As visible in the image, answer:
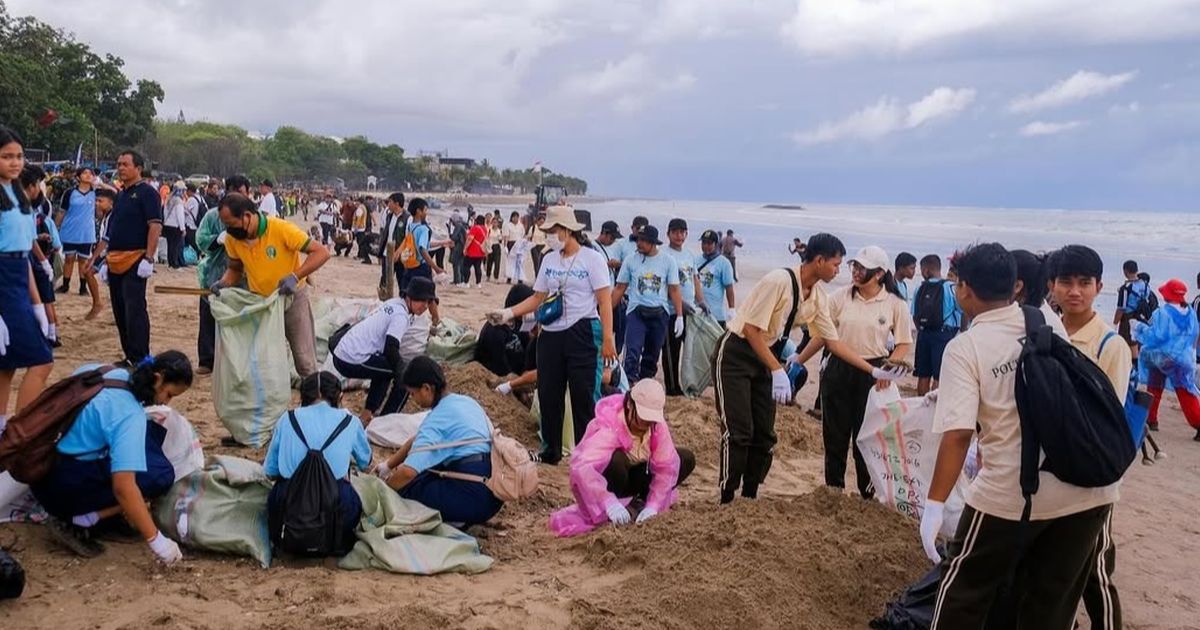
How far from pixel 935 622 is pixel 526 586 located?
5.51 ft

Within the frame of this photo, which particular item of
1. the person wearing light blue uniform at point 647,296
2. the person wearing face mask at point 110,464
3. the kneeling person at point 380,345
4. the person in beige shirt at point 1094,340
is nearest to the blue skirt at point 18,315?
the person wearing face mask at point 110,464

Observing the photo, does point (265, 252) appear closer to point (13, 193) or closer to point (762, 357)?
point (13, 193)

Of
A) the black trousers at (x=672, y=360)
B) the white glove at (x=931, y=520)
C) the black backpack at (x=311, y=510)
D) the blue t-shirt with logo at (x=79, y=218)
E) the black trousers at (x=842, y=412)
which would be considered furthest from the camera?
the blue t-shirt with logo at (x=79, y=218)

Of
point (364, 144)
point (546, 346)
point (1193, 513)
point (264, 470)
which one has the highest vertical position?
point (364, 144)

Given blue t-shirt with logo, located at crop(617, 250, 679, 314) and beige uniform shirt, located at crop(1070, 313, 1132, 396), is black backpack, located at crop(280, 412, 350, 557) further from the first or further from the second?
blue t-shirt with logo, located at crop(617, 250, 679, 314)

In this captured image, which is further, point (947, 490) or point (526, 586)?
point (526, 586)

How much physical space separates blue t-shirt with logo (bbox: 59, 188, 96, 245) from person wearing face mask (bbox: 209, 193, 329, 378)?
5.03m

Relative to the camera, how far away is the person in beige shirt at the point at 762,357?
472 centimetres

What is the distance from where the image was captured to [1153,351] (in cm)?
828

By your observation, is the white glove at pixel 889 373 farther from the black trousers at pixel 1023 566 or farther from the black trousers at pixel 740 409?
the black trousers at pixel 1023 566

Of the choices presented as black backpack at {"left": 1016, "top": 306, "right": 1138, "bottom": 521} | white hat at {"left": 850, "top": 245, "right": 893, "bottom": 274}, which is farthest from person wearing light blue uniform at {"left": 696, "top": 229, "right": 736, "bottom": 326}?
black backpack at {"left": 1016, "top": 306, "right": 1138, "bottom": 521}

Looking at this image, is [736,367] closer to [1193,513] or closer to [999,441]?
[999,441]

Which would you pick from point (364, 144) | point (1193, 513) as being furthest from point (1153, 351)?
point (364, 144)

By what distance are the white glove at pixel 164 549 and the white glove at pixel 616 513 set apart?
6.36 ft
